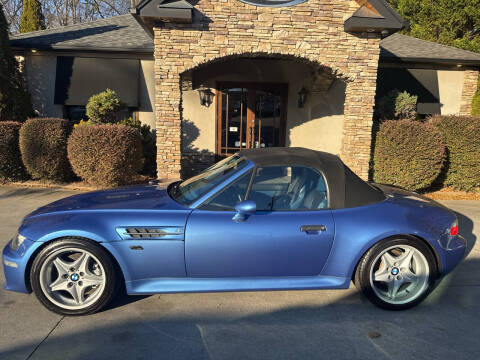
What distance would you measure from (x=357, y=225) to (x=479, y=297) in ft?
5.18

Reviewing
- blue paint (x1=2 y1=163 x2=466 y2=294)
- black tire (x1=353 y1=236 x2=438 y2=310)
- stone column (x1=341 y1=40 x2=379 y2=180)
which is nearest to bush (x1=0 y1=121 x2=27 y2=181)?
blue paint (x1=2 y1=163 x2=466 y2=294)

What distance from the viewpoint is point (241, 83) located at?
11.0 meters

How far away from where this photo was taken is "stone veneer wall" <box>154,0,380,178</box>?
7.13m

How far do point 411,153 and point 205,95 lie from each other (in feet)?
20.3

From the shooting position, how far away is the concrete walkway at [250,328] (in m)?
2.56

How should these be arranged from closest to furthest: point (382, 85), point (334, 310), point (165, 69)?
point (334, 310) < point (165, 69) < point (382, 85)

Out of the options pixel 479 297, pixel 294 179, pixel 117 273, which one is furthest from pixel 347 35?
pixel 117 273

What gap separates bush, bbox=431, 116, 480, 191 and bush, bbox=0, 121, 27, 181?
983 cm

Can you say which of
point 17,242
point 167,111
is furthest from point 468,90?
point 17,242

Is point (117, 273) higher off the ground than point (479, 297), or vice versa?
point (117, 273)

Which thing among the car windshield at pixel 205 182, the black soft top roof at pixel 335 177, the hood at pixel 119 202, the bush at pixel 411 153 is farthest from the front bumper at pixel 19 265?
the bush at pixel 411 153

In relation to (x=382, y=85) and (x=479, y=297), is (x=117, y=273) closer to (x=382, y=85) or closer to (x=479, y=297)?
(x=479, y=297)

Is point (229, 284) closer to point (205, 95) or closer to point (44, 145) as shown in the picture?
point (44, 145)

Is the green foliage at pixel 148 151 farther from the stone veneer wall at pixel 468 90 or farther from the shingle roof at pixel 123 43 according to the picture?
the stone veneer wall at pixel 468 90
